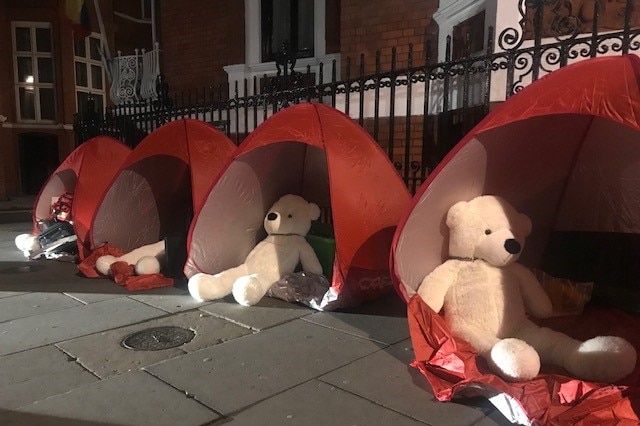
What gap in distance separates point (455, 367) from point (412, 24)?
6.19m

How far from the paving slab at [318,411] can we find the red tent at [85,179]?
366 cm

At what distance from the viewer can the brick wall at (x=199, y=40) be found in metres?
9.85

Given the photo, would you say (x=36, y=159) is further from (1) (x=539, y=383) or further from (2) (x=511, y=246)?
(1) (x=539, y=383)

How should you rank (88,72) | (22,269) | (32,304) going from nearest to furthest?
(32,304)
(22,269)
(88,72)

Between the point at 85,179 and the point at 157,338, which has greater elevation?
the point at 85,179

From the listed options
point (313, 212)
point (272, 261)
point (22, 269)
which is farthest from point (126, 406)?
point (22, 269)

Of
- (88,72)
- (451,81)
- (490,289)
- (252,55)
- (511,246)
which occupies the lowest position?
(490,289)

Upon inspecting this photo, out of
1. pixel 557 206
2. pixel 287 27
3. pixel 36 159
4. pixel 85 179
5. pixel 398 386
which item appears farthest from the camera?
pixel 36 159

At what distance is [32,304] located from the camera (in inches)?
157

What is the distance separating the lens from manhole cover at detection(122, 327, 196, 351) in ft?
10.0

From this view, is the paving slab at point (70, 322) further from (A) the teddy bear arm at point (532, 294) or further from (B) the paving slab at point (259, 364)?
(A) the teddy bear arm at point (532, 294)

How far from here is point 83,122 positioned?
9711 millimetres

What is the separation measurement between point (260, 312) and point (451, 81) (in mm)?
4175

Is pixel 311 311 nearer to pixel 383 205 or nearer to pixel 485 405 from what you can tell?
pixel 383 205
